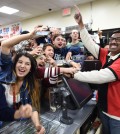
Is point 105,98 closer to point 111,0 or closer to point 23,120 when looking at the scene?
point 23,120

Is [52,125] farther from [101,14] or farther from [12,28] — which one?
[12,28]

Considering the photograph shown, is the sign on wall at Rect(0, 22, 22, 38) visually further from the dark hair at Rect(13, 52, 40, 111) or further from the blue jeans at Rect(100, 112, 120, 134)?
the blue jeans at Rect(100, 112, 120, 134)

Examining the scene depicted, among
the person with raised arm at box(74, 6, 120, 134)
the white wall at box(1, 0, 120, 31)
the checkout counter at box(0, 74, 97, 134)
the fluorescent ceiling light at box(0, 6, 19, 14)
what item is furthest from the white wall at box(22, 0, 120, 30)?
the checkout counter at box(0, 74, 97, 134)

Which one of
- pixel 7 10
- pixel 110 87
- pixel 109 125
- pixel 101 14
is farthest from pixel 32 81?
pixel 7 10

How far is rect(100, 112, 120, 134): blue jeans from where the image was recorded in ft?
4.32

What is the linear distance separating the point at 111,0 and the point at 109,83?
14.1ft

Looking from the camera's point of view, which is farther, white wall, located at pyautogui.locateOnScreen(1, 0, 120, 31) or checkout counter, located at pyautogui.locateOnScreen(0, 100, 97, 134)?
white wall, located at pyautogui.locateOnScreen(1, 0, 120, 31)

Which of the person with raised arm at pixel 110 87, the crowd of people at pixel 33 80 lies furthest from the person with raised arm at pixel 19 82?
the person with raised arm at pixel 110 87

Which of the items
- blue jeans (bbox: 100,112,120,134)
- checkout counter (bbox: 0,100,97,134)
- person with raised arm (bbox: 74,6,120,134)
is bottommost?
blue jeans (bbox: 100,112,120,134)

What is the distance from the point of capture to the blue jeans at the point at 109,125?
132 cm

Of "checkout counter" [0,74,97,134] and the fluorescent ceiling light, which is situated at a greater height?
the fluorescent ceiling light

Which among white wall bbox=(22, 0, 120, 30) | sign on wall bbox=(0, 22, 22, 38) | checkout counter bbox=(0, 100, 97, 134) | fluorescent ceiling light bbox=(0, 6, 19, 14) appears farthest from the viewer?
sign on wall bbox=(0, 22, 22, 38)

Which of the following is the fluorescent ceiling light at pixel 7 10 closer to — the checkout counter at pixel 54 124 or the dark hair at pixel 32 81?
the dark hair at pixel 32 81

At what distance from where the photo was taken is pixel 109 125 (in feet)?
4.58
